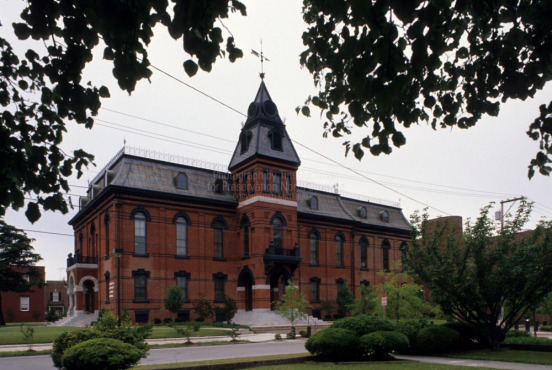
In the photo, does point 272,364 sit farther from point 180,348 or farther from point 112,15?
point 112,15

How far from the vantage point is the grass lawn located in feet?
56.2

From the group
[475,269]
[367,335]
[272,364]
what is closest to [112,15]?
[272,364]

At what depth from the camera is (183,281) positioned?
1515 inches

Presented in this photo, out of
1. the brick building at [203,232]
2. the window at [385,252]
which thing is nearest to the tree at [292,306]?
the brick building at [203,232]

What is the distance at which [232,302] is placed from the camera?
3675 centimetres

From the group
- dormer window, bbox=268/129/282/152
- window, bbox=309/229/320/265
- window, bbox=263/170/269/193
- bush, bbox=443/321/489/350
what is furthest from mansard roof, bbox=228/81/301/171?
bush, bbox=443/321/489/350

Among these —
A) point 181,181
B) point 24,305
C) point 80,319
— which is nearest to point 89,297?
point 80,319

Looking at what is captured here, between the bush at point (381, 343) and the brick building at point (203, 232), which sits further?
the brick building at point (203, 232)

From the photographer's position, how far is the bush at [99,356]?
11.2 m

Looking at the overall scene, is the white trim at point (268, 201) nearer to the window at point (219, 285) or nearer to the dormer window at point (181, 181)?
the dormer window at point (181, 181)

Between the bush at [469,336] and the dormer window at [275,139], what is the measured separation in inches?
900

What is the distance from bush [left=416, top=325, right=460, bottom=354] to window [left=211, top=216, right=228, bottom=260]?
23807mm

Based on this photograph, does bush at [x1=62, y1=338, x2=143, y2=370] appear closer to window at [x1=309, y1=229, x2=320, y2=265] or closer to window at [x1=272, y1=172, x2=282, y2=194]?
window at [x1=272, y1=172, x2=282, y2=194]

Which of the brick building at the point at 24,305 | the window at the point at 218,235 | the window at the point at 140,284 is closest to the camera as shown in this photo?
the window at the point at 140,284
